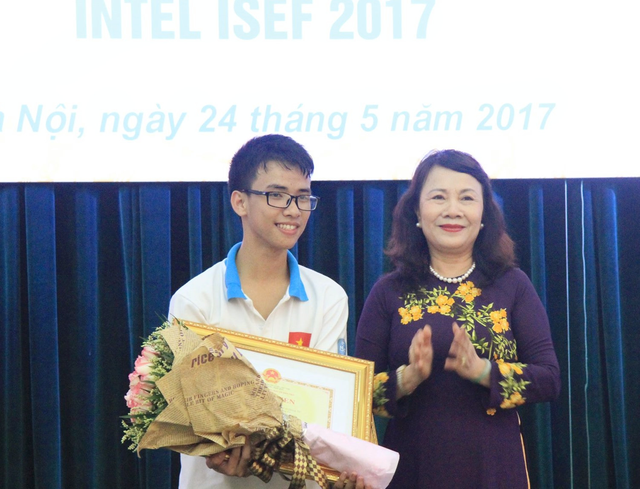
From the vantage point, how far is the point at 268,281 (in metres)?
1.84

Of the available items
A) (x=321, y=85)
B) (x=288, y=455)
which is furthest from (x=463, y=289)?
(x=321, y=85)

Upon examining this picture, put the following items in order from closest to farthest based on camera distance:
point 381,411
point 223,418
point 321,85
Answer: point 223,418 → point 381,411 → point 321,85

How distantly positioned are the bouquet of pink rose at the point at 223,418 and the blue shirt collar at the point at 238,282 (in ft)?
0.92

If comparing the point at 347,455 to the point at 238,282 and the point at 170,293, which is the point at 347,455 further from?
the point at 170,293

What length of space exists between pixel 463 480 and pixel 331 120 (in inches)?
68.6

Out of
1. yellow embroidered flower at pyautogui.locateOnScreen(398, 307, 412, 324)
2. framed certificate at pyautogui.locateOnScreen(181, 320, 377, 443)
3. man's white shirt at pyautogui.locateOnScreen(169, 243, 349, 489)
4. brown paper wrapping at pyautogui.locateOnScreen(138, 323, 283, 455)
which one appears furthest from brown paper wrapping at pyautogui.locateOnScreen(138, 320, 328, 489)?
yellow embroidered flower at pyautogui.locateOnScreen(398, 307, 412, 324)

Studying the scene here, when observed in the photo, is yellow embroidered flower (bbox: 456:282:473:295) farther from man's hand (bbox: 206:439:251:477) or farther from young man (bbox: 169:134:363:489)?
man's hand (bbox: 206:439:251:477)

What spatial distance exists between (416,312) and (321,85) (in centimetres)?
152

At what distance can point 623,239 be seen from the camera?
322cm

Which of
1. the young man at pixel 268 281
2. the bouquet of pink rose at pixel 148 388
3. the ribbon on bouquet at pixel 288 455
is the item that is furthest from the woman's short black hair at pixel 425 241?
the bouquet of pink rose at pixel 148 388

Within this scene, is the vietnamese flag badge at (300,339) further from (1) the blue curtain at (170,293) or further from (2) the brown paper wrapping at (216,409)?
(1) the blue curtain at (170,293)

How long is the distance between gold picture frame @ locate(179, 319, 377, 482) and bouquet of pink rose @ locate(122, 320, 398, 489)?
9cm

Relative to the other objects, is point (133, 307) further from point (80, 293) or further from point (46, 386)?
point (46, 386)

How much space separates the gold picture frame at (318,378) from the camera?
1561 mm
